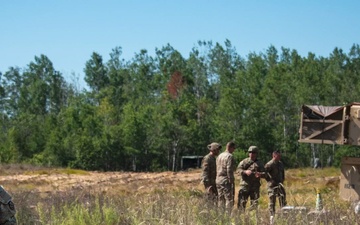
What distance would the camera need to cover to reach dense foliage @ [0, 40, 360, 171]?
56969mm

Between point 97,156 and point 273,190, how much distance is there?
46573mm

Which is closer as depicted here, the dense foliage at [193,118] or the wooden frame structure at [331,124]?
the wooden frame structure at [331,124]

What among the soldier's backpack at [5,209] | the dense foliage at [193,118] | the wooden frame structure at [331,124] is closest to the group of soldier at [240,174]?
the wooden frame structure at [331,124]

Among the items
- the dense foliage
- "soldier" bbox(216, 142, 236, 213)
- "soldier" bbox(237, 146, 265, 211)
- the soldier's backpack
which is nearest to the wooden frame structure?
"soldier" bbox(237, 146, 265, 211)

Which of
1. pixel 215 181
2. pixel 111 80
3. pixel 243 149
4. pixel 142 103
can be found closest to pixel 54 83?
pixel 111 80

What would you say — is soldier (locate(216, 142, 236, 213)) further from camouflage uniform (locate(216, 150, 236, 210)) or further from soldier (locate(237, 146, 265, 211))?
soldier (locate(237, 146, 265, 211))

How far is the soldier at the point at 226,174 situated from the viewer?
12.2 metres

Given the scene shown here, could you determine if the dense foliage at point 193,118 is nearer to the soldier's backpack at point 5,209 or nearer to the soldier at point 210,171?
the soldier at point 210,171

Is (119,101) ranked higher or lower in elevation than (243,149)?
higher

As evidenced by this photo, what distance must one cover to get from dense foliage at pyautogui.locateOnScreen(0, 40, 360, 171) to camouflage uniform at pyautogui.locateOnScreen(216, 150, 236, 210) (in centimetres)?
3871

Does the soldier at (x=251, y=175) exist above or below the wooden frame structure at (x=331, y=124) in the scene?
below

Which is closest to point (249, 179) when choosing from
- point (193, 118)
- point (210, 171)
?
point (210, 171)

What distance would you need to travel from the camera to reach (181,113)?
2408 inches

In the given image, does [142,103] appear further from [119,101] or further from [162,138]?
[162,138]
